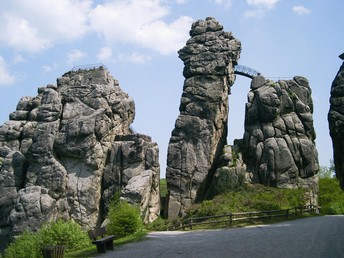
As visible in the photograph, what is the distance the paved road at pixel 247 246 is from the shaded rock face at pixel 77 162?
18.3m

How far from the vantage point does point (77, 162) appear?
1767 inches

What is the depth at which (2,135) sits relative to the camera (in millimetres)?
49938

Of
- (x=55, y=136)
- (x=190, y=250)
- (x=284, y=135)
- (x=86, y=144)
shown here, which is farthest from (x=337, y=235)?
(x=55, y=136)

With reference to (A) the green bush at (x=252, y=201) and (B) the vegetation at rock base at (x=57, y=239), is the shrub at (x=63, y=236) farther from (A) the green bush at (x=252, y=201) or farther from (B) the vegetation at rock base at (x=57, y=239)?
(A) the green bush at (x=252, y=201)

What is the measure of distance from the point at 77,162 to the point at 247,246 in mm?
29248

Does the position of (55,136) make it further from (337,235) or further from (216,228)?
(337,235)

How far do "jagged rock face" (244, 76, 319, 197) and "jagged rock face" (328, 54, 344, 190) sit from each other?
8.63 m

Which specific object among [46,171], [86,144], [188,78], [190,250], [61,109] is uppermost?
[188,78]

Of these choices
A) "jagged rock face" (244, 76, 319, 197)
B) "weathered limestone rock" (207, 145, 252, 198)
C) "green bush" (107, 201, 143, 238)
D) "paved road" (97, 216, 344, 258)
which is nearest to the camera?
"paved road" (97, 216, 344, 258)

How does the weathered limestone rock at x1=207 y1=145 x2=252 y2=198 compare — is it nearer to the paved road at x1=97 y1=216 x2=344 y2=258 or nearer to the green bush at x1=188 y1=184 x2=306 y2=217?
the green bush at x1=188 y1=184 x2=306 y2=217

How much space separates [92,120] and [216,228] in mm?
20776

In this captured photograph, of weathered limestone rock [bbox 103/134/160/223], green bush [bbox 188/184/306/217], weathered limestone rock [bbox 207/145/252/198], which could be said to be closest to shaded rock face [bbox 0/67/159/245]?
weathered limestone rock [bbox 103/134/160/223]

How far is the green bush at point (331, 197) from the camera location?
145ft

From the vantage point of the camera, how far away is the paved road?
17.0 metres
